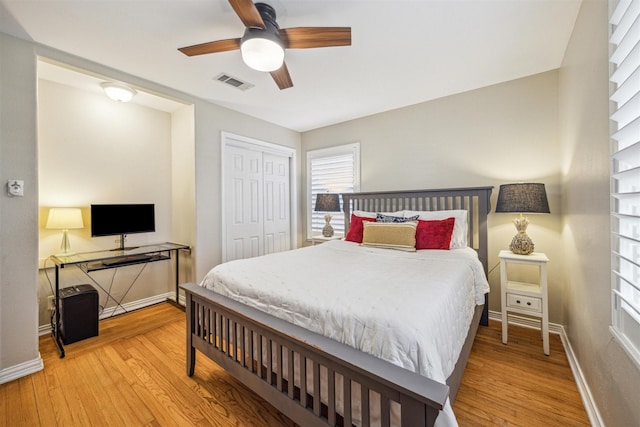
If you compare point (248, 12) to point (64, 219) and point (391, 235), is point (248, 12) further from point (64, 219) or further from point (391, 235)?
point (64, 219)

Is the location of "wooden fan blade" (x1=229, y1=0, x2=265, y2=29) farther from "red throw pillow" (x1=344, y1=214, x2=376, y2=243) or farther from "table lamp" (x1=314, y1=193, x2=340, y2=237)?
"table lamp" (x1=314, y1=193, x2=340, y2=237)

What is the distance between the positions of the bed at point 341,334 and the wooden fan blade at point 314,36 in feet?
5.05

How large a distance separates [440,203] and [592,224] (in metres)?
1.54

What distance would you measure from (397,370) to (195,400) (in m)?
1.46

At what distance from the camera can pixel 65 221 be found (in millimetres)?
2549

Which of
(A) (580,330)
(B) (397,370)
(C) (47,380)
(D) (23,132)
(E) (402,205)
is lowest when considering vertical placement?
(C) (47,380)

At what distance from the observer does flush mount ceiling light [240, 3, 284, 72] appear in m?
1.64

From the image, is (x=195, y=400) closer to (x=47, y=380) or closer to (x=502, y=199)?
(x=47, y=380)

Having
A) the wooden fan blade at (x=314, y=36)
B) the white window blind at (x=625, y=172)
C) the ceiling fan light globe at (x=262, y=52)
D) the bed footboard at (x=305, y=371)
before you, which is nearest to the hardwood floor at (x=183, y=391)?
the bed footboard at (x=305, y=371)

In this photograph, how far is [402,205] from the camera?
11.0 ft

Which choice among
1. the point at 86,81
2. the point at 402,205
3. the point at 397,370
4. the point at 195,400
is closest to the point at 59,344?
the point at 195,400

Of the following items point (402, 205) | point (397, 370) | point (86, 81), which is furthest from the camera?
point (402, 205)

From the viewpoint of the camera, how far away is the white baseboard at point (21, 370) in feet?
6.17

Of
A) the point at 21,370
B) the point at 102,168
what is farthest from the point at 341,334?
the point at 102,168
